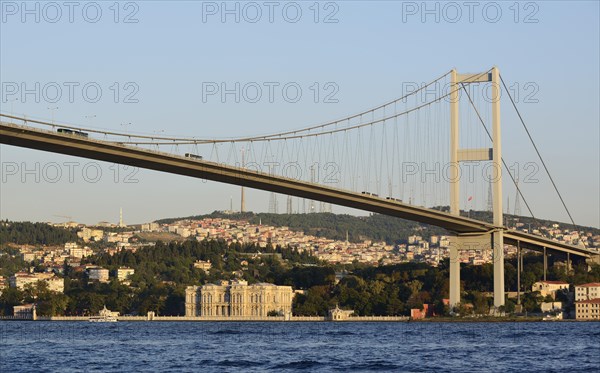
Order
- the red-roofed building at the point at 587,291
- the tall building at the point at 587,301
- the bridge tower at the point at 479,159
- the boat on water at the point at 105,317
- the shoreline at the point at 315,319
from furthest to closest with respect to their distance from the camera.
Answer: the boat on water at the point at 105,317, the red-roofed building at the point at 587,291, the tall building at the point at 587,301, the shoreline at the point at 315,319, the bridge tower at the point at 479,159

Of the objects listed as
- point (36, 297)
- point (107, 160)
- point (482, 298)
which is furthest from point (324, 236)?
point (107, 160)

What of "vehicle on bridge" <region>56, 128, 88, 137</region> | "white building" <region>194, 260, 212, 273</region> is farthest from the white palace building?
"vehicle on bridge" <region>56, 128, 88, 137</region>

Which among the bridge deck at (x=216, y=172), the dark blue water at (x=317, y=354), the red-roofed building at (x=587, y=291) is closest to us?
the dark blue water at (x=317, y=354)

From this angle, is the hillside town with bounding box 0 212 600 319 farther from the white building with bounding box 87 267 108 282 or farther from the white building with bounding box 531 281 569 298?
the white building with bounding box 531 281 569 298

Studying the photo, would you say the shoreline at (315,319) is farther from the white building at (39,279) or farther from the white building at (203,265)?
the white building at (203,265)

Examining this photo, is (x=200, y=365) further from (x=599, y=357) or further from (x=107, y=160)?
(x=107, y=160)

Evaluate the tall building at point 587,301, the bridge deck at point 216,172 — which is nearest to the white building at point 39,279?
the tall building at point 587,301

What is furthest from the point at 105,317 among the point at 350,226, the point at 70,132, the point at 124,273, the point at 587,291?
the point at 350,226
